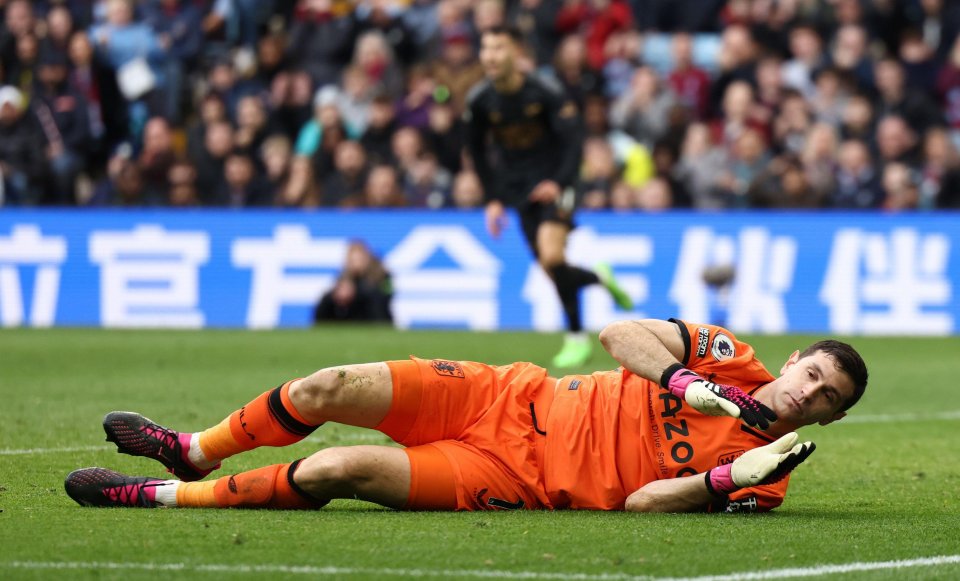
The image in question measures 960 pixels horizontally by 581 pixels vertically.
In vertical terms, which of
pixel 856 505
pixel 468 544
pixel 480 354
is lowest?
pixel 480 354

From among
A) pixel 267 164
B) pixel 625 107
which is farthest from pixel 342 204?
pixel 625 107

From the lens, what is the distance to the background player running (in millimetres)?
13266

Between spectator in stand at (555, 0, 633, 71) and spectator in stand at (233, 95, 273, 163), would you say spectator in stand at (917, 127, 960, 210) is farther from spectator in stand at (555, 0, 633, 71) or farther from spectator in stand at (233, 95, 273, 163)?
spectator in stand at (233, 95, 273, 163)

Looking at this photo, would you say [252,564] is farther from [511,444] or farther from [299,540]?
[511,444]

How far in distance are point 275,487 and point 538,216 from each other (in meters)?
8.29

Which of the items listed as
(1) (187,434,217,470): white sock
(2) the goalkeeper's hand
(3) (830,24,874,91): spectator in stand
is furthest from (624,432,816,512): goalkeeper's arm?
(3) (830,24,874,91): spectator in stand

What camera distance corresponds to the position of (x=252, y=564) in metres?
4.81

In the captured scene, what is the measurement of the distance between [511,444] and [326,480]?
0.70 meters

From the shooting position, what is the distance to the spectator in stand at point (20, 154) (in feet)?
65.1

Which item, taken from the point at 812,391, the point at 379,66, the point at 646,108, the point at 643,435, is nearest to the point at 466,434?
the point at 643,435

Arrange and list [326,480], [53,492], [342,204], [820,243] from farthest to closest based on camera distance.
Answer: [342,204], [820,243], [53,492], [326,480]

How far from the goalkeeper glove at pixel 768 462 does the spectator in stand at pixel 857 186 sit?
12.8m

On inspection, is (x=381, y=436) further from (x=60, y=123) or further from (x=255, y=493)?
(x=60, y=123)

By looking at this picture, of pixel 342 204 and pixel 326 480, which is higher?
pixel 326 480
